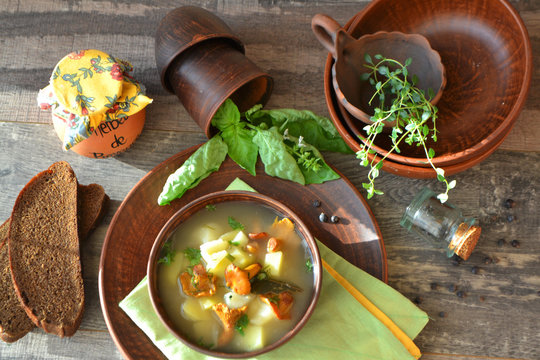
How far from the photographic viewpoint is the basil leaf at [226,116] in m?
2.15

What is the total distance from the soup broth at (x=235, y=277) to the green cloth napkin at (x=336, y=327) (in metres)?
0.08

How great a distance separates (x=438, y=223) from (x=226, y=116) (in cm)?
102

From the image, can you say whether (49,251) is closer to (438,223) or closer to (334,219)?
(334,219)

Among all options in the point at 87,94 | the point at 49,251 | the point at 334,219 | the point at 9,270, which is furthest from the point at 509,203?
the point at 9,270

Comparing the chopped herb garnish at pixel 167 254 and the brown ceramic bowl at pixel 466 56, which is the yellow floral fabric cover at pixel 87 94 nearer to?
the chopped herb garnish at pixel 167 254

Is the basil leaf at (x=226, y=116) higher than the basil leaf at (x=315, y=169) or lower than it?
higher

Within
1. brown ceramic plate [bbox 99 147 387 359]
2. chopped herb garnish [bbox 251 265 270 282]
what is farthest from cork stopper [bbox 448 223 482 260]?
chopped herb garnish [bbox 251 265 270 282]

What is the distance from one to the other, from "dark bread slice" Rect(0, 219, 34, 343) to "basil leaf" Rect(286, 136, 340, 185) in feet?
4.42

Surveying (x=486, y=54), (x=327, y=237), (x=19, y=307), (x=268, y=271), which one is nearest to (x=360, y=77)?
(x=486, y=54)

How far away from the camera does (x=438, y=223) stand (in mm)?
2262

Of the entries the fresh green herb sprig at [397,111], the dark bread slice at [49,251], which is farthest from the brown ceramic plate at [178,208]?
the dark bread slice at [49,251]

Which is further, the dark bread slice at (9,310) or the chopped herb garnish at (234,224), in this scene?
the dark bread slice at (9,310)

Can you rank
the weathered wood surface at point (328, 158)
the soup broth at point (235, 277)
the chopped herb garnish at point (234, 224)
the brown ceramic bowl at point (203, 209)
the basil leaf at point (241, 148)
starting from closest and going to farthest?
the brown ceramic bowl at point (203, 209), the soup broth at point (235, 277), the chopped herb garnish at point (234, 224), the basil leaf at point (241, 148), the weathered wood surface at point (328, 158)

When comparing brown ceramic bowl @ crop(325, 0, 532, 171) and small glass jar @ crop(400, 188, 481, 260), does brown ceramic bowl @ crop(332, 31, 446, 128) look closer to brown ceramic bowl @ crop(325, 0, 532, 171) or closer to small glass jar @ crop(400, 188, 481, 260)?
brown ceramic bowl @ crop(325, 0, 532, 171)
